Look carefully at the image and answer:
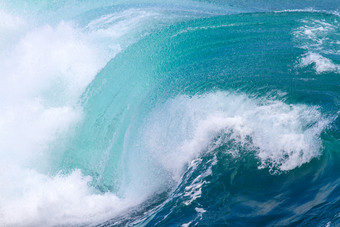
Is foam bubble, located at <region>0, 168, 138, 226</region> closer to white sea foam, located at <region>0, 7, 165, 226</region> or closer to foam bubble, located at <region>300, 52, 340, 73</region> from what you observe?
white sea foam, located at <region>0, 7, 165, 226</region>

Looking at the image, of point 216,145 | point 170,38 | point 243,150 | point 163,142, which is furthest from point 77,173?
point 170,38

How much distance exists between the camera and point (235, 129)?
1498 cm

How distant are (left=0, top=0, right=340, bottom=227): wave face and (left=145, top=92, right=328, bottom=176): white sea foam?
50 millimetres

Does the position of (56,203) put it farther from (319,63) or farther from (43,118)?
(319,63)

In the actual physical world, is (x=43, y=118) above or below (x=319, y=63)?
above

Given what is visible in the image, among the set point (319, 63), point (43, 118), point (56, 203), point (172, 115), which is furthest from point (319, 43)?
point (56, 203)

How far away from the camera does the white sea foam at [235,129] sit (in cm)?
1398

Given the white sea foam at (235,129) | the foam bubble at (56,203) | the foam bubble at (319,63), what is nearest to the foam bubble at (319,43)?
the foam bubble at (319,63)

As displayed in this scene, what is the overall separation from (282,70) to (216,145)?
566 centimetres

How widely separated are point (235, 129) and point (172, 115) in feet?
9.75

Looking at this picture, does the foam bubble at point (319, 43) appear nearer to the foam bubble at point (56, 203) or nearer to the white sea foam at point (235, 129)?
the white sea foam at point (235, 129)

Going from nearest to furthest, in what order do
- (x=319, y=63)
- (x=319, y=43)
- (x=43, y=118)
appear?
(x=43, y=118)
(x=319, y=63)
(x=319, y=43)

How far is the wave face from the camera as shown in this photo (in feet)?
43.0

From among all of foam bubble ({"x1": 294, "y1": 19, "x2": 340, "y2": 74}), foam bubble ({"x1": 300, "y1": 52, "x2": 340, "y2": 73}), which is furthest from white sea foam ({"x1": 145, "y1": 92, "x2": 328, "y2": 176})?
foam bubble ({"x1": 294, "y1": 19, "x2": 340, "y2": 74})
